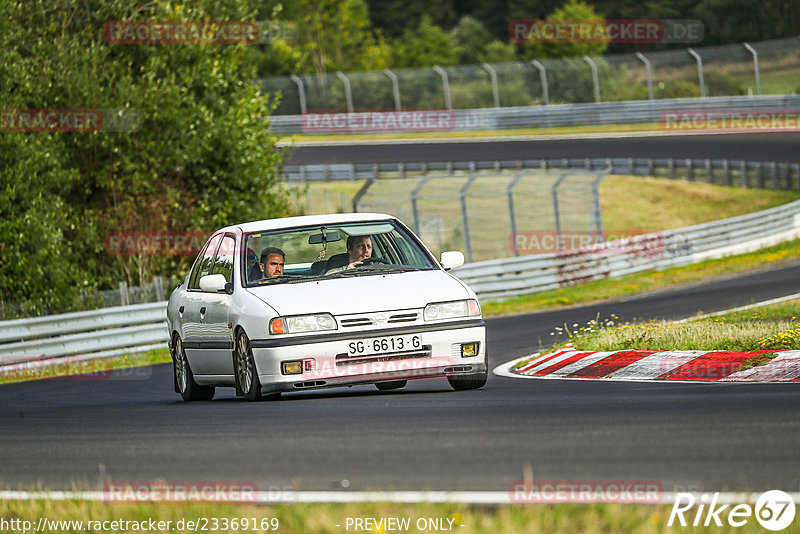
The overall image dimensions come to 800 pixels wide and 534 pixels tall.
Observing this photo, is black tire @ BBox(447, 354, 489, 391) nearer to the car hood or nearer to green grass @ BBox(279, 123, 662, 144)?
the car hood

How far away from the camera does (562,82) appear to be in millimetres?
50969

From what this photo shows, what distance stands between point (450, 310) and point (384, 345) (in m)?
0.62

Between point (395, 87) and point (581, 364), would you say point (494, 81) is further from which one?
point (581, 364)

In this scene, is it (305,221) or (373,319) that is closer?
(373,319)

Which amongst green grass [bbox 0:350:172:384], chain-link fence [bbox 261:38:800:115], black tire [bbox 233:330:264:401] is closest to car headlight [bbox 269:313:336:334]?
black tire [bbox 233:330:264:401]

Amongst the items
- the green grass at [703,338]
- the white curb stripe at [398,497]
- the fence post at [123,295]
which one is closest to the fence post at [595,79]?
the fence post at [123,295]

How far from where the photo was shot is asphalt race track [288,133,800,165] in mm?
44094

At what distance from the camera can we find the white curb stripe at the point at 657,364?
10.4 metres

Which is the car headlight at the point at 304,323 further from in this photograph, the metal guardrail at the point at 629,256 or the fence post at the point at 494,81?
the fence post at the point at 494,81

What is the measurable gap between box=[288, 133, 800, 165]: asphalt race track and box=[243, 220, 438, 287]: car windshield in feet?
111

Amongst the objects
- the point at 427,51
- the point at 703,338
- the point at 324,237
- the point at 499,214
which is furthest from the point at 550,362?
the point at 427,51

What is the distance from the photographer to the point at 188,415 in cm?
896

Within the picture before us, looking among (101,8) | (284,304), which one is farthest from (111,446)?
(101,8)

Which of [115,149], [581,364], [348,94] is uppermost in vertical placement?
[115,149]
